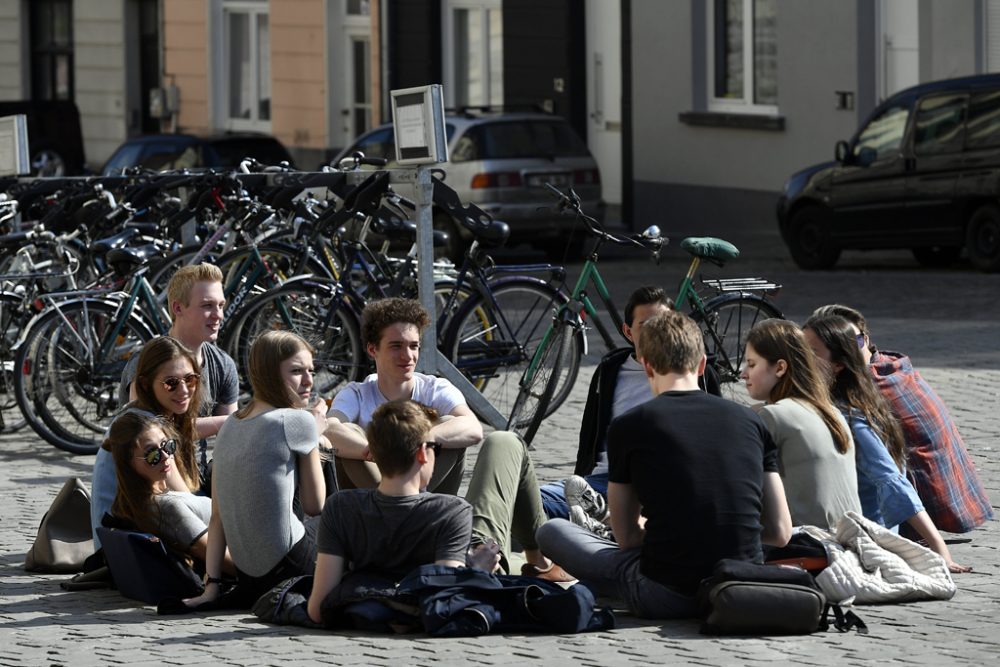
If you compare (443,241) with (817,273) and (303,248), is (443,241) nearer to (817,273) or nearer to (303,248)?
(303,248)

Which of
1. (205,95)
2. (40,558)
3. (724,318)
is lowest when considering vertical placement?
(40,558)

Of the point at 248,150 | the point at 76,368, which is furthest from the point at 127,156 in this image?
the point at 76,368

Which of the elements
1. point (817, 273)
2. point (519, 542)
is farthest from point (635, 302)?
point (817, 273)

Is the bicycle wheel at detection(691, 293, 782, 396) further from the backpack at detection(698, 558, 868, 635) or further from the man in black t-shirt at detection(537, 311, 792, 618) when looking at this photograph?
the backpack at detection(698, 558, 868, 635)

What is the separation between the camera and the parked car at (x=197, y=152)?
76.8 feet

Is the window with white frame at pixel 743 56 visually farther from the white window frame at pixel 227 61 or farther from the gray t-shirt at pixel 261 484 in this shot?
the gray t-shirt at pixel 261 484

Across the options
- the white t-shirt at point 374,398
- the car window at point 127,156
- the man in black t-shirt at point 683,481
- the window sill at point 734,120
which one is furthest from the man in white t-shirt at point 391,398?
the car window at point 127,156

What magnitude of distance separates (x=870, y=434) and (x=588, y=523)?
106cm

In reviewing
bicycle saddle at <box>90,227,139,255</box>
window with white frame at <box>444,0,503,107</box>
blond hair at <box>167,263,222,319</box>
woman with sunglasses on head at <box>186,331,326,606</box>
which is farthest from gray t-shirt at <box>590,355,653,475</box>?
window with white frame at <box>444,0,503,107</box>

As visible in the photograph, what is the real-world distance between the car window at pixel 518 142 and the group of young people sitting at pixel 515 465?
12686 mm

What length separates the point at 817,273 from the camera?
63.5ft

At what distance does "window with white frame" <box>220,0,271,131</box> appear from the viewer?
3269cm

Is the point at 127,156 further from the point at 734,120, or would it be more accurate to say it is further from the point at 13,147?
the point at 13,147

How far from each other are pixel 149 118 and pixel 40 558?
28259 millimetres
